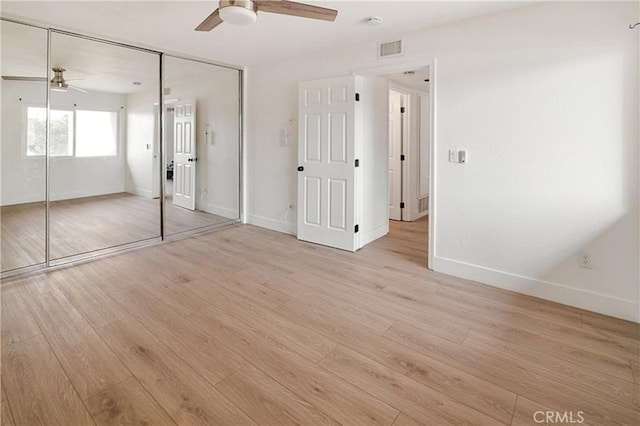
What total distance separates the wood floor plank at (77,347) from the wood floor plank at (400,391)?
1217 millimetres

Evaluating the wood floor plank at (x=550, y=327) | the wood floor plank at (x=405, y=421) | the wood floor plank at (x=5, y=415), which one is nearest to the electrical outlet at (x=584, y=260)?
the wood floor plank at (x=550, y=327)

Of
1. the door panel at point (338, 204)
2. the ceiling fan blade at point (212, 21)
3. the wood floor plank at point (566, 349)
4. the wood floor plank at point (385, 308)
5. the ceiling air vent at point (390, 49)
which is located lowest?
the wood floor plank at point (566, 349)

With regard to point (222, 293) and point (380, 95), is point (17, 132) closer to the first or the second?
point (222, 293)

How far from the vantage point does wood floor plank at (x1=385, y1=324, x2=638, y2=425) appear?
1636mm

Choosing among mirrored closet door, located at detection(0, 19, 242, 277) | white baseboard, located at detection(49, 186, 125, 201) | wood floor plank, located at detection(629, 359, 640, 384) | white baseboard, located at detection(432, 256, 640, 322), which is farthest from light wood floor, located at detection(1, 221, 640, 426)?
white baseboard, located at detection(49, 186, 125, 201)

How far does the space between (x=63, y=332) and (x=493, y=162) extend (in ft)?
12.1

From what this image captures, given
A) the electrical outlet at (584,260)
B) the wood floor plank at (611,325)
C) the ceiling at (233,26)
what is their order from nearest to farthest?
the wood floor plank at (611,325) < the electrical outlet at (584,260) < the ceiling at (233,26)

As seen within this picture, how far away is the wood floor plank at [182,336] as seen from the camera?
1.95 metres

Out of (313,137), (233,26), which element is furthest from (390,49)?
(233,26)

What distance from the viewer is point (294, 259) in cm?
388

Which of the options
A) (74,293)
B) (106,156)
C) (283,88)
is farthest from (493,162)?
(106,156)

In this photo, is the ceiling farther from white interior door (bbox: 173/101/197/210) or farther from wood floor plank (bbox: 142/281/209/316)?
wood floor plank (bbox: 142/281/209/316)

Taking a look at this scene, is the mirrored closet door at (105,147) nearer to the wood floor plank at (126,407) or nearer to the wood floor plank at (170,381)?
the wood floor plank at (170,381)

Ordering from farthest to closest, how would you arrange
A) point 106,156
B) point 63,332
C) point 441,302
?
point 106,156 → point 441,302 → point 63,332
